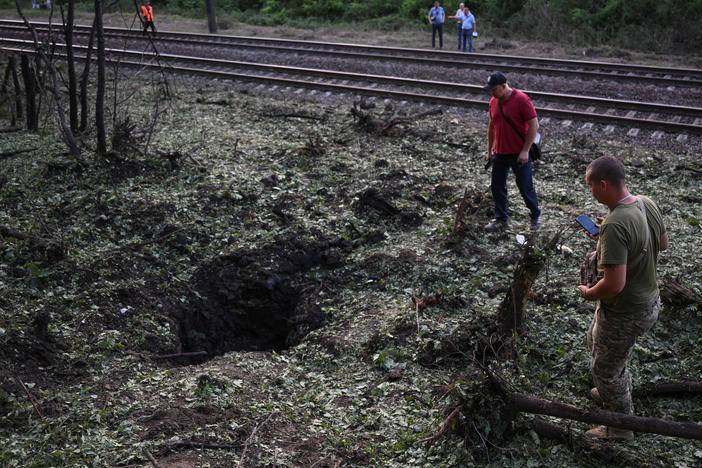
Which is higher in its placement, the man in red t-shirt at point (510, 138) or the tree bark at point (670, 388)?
the man in red t-shirt at point (510, 138)

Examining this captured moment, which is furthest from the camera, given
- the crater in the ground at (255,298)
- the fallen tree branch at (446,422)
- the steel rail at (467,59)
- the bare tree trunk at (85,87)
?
the steel rail at (467,59)

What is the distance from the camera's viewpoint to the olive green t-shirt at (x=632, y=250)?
13.7 feet

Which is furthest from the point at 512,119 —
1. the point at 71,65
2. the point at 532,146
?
the point at 71,65

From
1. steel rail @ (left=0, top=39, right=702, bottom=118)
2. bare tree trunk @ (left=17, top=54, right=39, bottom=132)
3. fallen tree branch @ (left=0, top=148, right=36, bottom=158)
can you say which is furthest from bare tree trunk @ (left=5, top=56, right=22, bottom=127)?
steel rail @ (left=0, top=39, right=702, bottom=118)

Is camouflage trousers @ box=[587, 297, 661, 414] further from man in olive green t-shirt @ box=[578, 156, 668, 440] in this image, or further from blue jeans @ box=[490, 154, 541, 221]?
blue jeans @ box=[490, 154, 541, 221]

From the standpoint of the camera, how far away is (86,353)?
5.93m

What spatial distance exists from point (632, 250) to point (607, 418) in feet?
4.24

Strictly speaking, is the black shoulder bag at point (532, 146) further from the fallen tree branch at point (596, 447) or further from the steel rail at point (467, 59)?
the steel rail at point (467, 59)

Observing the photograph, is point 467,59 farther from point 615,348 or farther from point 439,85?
point 615,348

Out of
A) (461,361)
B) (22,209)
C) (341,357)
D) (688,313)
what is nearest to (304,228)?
(341,357)

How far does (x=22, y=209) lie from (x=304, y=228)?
415cm

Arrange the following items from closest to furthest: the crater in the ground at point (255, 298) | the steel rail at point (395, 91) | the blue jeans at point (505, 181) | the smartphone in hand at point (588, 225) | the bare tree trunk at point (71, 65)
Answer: the smartphone in hand at point (588, 225)
the crater in the ground at point (255, 298)
the blue jeans at point (505, 181)
the bare tree trunk at point (71, 65)
the steel rail at point (395, 91)

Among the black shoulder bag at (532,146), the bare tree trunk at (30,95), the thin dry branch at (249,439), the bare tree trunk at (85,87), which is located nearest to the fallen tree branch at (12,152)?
the bare tree trunk at (85,87)

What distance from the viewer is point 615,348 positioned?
14.9 ft
